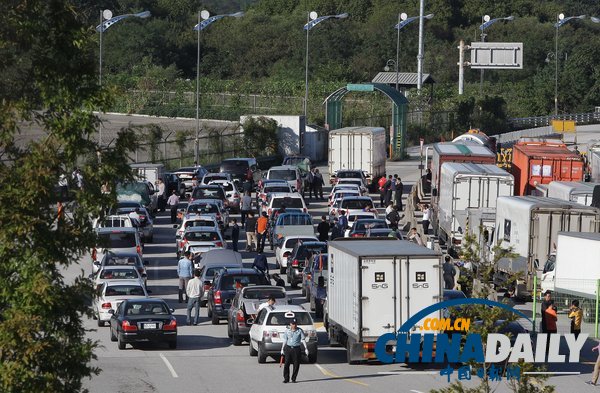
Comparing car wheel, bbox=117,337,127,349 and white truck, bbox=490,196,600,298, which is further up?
white truck, bbox=490,196,600,298

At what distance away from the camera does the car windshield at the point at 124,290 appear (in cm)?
3136

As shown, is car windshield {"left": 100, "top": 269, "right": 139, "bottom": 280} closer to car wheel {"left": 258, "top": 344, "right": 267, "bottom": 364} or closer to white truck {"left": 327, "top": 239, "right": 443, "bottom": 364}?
car wheel {"left": 258, "top": 344, "right": 267, "bottom": 364}

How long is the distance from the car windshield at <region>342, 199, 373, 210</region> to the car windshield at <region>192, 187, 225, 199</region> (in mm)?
6208

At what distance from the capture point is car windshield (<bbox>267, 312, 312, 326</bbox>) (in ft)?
86.2

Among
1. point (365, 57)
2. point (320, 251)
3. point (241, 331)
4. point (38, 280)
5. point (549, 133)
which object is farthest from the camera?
point (365, 57)

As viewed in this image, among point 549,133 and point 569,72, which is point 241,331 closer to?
point 549,133

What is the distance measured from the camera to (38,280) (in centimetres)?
1289

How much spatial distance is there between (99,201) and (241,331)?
51.6 ft

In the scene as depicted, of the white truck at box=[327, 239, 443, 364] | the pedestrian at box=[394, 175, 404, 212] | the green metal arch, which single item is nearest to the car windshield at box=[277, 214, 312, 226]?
the pedestrian at box=[394, 175, 404, 212]

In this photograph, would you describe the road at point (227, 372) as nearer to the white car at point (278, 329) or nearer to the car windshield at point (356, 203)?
the white car at point (278, 329)

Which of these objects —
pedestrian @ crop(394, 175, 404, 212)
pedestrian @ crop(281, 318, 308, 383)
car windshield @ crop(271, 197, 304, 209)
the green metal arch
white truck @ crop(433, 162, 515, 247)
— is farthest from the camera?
the green metal arch

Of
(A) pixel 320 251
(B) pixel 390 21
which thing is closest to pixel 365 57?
(B) pixel 390 21

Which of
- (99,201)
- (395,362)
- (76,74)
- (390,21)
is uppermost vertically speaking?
(390,21)

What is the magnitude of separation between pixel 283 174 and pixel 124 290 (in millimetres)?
27710
